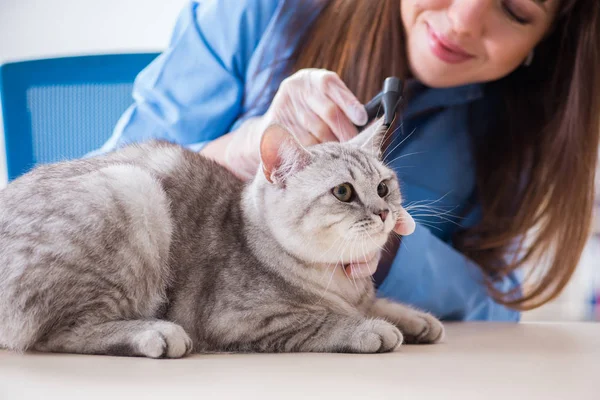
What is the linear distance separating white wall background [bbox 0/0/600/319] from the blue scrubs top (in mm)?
1178

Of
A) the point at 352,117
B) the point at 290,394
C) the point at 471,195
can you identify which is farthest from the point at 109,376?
the point at 471,195

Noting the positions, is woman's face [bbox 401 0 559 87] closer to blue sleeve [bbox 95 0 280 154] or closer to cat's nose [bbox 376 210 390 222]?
blue sleeve [bbox 95 0 280 154]

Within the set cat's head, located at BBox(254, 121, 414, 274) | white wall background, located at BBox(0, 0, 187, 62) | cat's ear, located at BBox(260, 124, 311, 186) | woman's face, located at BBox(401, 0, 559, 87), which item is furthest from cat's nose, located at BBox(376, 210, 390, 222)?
white wall background, located at BBox(0, 0, 187, 62)

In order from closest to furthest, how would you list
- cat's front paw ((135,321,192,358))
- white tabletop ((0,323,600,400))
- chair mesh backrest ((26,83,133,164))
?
1. white tabletop ((0,323,600,400))
2. cat's front paw ((135,321,192,358))
3. chair mesh backrest ((26,83,133,164))

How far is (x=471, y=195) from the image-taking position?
1.91 metres

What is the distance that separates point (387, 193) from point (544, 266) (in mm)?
775

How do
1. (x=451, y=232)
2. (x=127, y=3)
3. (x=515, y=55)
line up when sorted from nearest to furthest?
(x=515, y=55), (x=451, y=232), (x=127, y=3)

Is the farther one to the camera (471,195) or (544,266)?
(471,195)

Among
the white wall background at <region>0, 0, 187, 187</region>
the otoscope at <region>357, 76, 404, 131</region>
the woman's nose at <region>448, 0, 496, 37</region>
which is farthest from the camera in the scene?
the white wall background at <region>0, 0, 187, 187</region>

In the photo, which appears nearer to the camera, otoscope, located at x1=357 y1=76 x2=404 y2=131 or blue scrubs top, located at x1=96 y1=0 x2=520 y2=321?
otoscope, located at x1=357 y1=76 x2=404 y2=131

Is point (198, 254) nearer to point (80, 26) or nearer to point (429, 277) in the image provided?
point (429, 277)

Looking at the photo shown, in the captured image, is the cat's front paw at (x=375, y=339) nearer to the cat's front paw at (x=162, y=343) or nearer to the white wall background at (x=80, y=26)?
the cat's front paw at (x=162, y=343)

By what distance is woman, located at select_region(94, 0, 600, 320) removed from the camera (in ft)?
4.92

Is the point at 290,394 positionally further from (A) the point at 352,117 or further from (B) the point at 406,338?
(A) the point at 352,117
